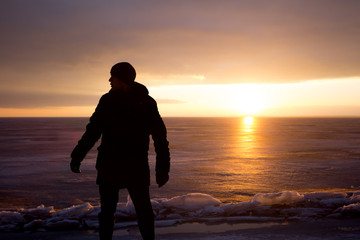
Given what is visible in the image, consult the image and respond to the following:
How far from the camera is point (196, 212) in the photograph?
502 centimetres

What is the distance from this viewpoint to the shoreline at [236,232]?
156 inches

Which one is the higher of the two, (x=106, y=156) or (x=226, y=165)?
(x=106, y=156)

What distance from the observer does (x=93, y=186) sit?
8531mm

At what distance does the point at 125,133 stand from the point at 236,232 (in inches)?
87.9

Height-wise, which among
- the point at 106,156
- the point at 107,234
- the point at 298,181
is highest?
the point at 106,156

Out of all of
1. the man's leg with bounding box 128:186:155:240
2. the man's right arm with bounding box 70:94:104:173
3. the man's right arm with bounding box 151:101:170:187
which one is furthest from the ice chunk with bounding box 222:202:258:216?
the man's right arm with bounding box 70:94:104:173

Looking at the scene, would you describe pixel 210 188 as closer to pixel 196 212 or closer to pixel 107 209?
pixel 196 212

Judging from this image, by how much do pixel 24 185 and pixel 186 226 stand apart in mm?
6109

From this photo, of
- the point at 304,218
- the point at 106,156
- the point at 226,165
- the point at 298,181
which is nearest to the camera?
the point at 106,156

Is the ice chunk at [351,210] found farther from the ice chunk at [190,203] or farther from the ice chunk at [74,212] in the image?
the ice chunk at [74,212]

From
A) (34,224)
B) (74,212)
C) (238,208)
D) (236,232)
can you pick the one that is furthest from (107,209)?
(238,208)

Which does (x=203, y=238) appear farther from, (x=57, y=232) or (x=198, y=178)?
(x=198, y=178)

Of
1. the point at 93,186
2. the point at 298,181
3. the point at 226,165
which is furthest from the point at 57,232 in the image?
the point at 226,165

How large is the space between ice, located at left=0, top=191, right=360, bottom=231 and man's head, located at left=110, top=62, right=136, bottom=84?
248 centimetres
